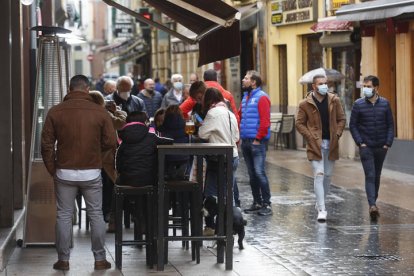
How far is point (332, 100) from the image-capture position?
14.8 m

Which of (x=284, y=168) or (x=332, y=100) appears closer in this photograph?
(x=332, y=100)

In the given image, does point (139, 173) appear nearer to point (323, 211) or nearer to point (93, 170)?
point (93, 170)

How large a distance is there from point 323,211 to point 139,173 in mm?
4342

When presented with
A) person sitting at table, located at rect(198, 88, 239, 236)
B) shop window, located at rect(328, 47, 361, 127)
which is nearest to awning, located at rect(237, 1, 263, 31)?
shop window, located at rect(328, 47, 361, 127)

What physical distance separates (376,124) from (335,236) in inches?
88.1

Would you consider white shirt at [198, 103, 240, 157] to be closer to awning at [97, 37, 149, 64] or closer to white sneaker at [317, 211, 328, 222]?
white sneaker at [317, 211, 328, 222]

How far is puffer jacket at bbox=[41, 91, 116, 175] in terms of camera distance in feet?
34.8

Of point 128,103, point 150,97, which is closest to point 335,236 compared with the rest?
point 128,103

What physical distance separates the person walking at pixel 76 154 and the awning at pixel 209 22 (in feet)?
4.50

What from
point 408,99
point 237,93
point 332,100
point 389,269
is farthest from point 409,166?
point 237,93

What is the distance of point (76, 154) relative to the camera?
10609 millimetres

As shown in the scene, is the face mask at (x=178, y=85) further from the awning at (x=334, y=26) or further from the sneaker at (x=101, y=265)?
the sneaker at (x=101, y=265)

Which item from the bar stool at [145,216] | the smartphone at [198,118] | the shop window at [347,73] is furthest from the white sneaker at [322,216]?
the shop window at [347,73]

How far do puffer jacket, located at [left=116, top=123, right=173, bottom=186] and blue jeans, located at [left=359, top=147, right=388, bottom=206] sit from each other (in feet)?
15.2
